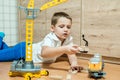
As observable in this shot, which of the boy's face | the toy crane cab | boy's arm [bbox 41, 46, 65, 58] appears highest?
the boy's face

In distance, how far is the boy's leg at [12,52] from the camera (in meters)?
1.53

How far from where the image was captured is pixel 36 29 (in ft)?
6.59

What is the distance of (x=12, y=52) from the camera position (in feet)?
5.03

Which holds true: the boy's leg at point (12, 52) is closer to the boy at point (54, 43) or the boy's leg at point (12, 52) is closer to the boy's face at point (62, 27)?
the boy at point (54, 43)

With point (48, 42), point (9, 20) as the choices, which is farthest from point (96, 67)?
point (9, 20)

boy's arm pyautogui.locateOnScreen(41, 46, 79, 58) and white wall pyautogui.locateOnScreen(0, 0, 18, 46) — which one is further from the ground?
white wall pyautogui.locateOnScreen(0, 0, 18, 46)

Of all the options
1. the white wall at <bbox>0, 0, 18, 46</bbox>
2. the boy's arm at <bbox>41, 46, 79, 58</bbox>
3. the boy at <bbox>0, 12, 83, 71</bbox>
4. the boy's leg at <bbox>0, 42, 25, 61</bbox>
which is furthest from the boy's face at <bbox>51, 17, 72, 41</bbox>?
the white wall at <bbox>0, 0, 18, 46</bbox>

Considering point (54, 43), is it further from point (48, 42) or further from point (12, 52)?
point (12, 52)

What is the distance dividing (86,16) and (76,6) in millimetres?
121

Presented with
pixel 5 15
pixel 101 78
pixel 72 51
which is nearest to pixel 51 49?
pixel 72 51

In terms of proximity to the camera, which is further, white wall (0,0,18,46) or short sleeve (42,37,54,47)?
white wall (0,0,18,46)

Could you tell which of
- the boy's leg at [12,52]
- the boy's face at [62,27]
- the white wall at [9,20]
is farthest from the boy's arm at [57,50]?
the white wall at [9,20]

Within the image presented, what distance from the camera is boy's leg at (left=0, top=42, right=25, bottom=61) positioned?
153 centimetres

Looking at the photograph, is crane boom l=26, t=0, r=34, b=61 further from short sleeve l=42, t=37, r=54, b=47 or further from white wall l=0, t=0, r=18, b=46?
white wall l=0, t=0, r=18, b=46
